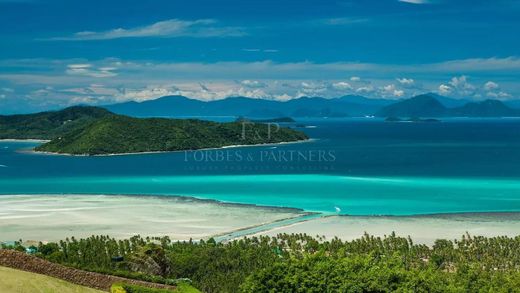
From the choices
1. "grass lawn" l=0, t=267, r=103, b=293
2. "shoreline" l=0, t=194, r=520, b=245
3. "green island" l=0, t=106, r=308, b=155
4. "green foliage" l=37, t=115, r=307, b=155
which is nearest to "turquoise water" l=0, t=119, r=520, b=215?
"shoreline" l=0, t=194, r=520, b=245

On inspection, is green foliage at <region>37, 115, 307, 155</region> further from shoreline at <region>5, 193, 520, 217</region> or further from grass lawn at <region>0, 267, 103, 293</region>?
grass lawn at <region>0, 267, 103, 293</region>

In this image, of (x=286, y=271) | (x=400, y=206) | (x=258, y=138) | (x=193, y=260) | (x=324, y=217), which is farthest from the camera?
(x=258, y=138)

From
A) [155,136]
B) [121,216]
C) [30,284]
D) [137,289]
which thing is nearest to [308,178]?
[121,216]

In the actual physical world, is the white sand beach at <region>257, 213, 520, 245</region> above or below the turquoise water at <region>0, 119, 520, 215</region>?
below

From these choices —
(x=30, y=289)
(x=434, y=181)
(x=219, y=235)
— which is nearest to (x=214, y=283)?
(x=30, y=289)

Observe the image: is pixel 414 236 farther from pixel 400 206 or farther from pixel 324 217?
pixel 400 206

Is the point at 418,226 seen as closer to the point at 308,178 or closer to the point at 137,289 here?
the point at 137,289
